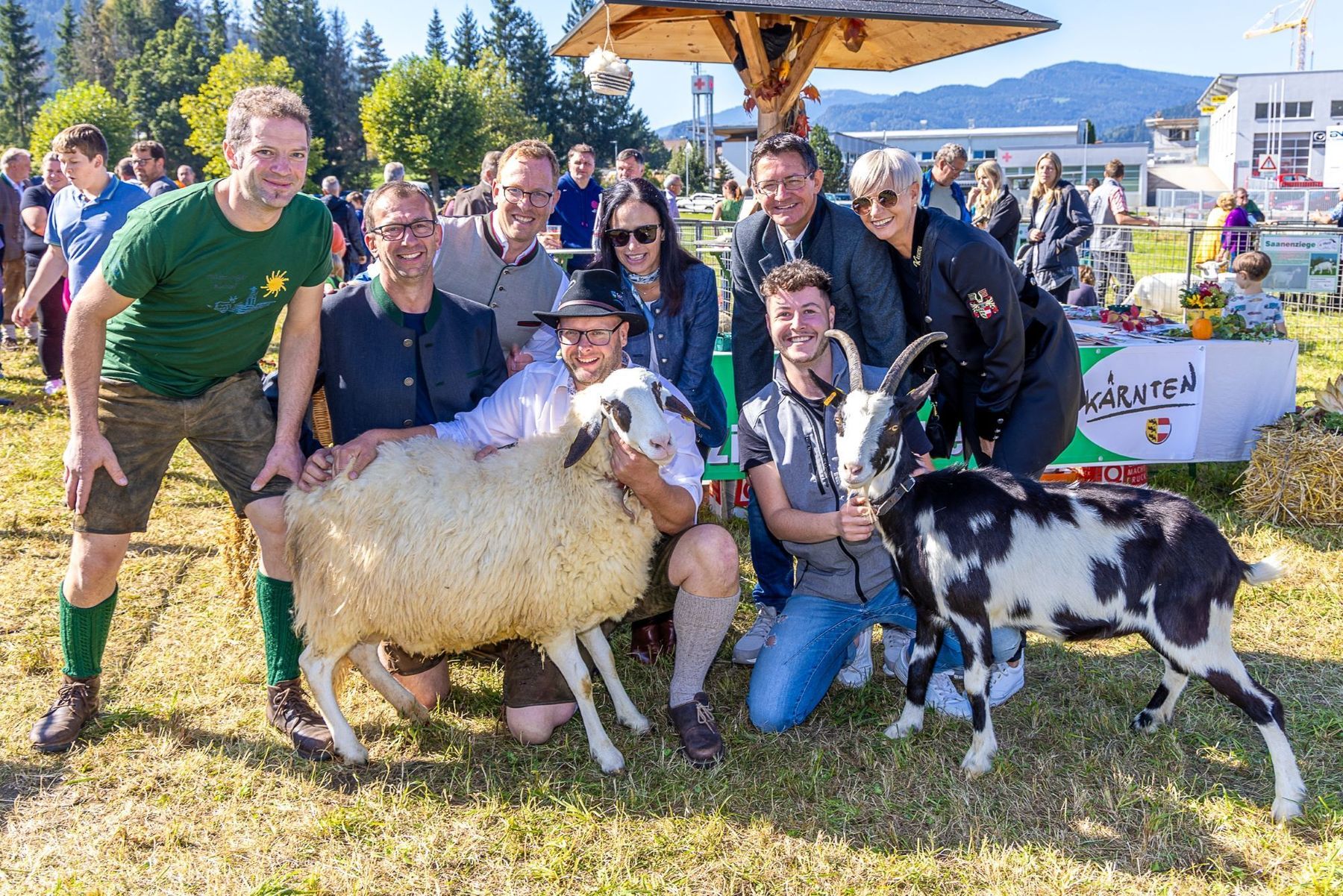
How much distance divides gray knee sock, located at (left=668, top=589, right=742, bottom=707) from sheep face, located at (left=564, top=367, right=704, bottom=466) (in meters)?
0.58

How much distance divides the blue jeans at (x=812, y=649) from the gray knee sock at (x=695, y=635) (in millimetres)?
258

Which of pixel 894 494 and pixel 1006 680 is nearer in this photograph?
pixel 894 494

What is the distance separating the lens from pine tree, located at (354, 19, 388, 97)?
341 feet

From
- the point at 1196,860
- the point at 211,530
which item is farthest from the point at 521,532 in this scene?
the point at 211,530

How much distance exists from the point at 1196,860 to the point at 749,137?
55559mm

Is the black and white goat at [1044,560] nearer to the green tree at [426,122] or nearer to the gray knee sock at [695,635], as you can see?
the gray knee sock at [695,635]

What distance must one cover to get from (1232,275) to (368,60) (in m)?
114

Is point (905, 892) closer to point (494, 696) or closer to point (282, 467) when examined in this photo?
point (494, 696)

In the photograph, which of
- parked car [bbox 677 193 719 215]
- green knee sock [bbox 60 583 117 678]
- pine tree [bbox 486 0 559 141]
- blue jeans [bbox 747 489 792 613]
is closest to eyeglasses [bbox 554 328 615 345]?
blue jeans [bbox 747 489 792 613]

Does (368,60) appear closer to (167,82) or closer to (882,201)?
(167,82)

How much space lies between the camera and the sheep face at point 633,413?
3.09 m

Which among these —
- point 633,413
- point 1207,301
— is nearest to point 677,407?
point 633,413

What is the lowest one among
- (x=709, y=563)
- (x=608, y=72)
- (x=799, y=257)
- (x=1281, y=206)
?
(x=709, y=563)

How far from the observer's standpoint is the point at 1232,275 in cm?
958
